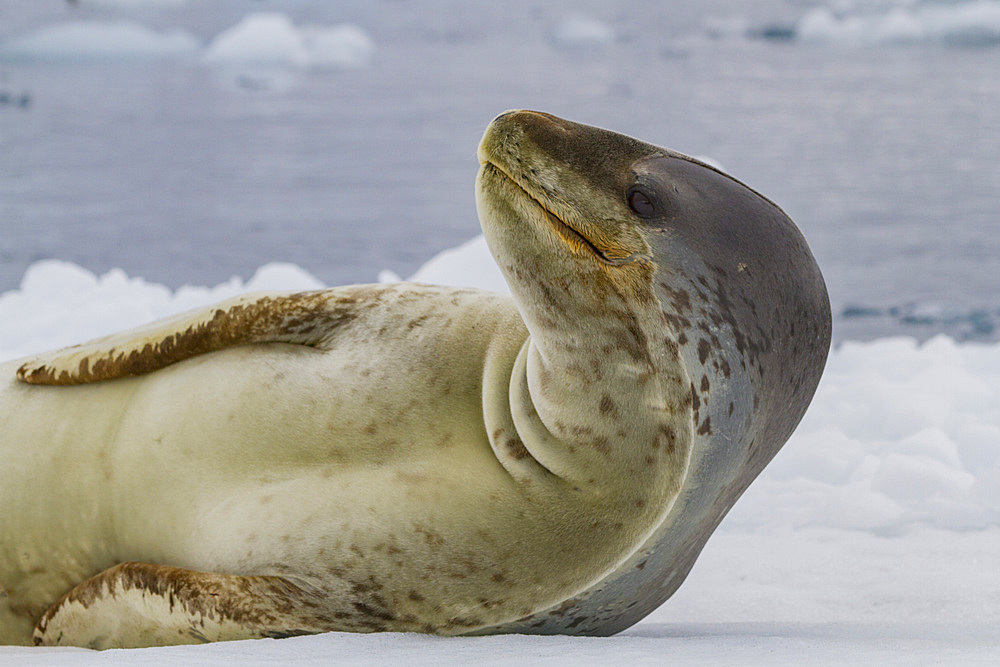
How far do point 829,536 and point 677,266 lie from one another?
3.75 ft

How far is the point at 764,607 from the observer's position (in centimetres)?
183

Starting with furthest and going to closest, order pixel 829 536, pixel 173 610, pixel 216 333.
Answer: pixel 829 536, pixel 216 333, pixel 173 610

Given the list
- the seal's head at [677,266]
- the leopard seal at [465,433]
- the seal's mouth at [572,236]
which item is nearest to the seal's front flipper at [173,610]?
the leopard seal at [465,433]

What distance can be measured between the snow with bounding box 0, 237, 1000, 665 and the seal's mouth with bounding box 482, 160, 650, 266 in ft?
1.40

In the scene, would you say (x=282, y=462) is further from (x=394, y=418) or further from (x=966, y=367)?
(x=966, y=367)

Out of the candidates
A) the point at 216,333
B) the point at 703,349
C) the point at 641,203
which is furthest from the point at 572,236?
the point at 216,333

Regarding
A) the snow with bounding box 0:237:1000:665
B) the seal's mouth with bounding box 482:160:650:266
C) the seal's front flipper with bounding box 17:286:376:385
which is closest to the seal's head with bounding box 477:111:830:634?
the seal's mouth with bounding box 482:160:650:266

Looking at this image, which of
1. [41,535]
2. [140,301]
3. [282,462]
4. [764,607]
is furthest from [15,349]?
[764,607]

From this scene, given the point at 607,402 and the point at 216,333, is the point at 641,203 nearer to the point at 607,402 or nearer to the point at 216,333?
the point at 607,402

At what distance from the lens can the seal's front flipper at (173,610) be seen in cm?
139

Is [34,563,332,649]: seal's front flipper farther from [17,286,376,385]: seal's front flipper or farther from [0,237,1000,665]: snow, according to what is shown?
[17,286,376,385]: seal's front flipper

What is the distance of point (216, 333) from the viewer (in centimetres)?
162

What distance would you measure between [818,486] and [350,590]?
1410 millimetres

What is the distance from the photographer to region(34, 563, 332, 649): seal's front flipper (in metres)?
1.39
